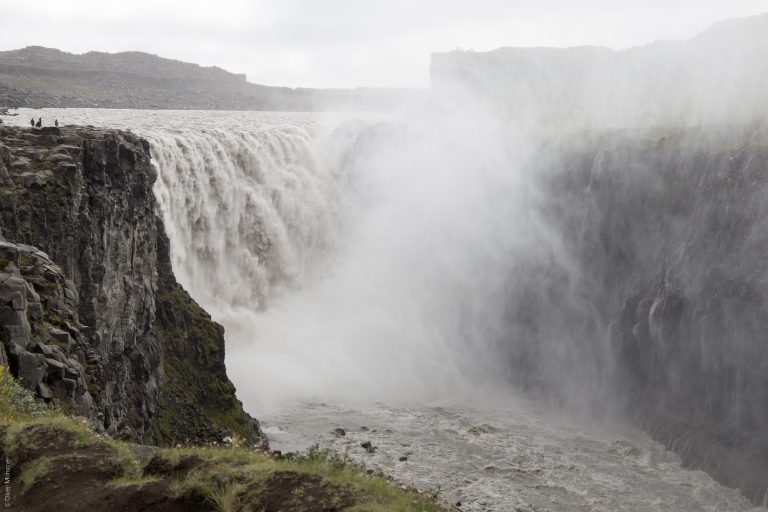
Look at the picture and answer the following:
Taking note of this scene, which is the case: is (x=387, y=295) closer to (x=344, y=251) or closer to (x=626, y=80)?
(x=344, y=251)

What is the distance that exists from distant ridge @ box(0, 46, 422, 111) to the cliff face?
72611 millimetres

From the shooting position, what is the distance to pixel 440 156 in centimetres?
6053

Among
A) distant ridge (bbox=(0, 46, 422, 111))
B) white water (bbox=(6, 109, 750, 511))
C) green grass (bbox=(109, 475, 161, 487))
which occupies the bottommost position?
white water (bbox=(6, 109, 750, 511))

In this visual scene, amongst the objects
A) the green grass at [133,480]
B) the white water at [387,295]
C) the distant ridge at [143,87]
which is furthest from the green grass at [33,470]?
the distant ridge at [143,87]

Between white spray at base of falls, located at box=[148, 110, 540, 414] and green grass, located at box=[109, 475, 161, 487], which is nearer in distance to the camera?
green grass, located at box=[109, 475, 161, 487]

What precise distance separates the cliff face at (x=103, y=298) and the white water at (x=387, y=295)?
536 centimetres

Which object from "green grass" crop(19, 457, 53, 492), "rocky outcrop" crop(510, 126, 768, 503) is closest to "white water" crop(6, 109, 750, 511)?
"rocky outcrop" crop(510, 126, 768, 503)

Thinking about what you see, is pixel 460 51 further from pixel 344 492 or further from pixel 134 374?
pixel 344 492

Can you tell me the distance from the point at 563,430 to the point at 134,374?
2190cm

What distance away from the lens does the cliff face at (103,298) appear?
54.3 feet

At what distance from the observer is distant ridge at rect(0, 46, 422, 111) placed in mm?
108000

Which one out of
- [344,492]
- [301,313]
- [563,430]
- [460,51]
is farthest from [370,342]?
[460,51]

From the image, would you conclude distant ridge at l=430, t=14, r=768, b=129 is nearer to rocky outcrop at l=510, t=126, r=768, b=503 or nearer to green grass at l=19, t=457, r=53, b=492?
rocky outcrop at l=510, t=126, r=768, b=503

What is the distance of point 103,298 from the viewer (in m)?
25.1
